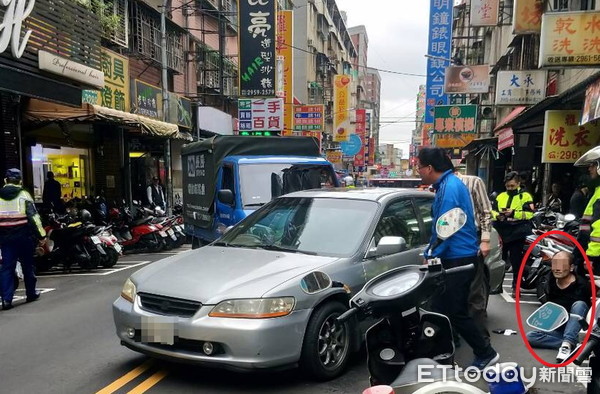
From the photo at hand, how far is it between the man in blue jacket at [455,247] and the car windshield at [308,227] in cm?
83

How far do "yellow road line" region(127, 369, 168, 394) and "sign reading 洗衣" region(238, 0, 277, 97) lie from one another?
15.3m

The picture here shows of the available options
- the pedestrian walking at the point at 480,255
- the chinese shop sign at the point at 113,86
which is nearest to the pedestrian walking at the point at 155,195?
the chinese shop sign at the point at 113,86

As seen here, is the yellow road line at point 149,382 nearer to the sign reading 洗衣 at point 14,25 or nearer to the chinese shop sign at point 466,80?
the sign reading 洗衣 at point 14,25

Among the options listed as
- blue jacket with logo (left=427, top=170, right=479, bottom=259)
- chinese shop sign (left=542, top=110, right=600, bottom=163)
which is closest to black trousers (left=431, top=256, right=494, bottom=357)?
blue jacket with logo (left=427, top=170, right=479, bottom=259)

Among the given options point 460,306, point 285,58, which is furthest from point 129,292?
point 285,58

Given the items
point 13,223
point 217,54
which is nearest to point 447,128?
point 217,54

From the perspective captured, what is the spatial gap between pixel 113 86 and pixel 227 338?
11726 millimetres

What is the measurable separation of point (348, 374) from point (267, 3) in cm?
1651

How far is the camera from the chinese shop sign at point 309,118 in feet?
88.9

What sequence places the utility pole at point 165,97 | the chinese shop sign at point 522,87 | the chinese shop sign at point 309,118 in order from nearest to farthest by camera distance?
the chinese shop sign at point 522,87 < the utility pole at point 165,97 < the chinese shop sign at point 309,118

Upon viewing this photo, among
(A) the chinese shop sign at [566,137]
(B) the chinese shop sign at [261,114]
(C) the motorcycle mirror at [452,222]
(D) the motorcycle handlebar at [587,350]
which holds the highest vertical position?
(B) the chinese shop sign at [261,114]

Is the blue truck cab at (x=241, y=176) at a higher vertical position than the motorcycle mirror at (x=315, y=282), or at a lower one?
higher

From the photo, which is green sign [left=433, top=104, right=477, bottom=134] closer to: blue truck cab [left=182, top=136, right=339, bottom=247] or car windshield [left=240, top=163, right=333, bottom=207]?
blue truck cab [left=182, top=136, right=339, bottom=247]

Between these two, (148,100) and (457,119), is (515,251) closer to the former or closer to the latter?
(148,100)
